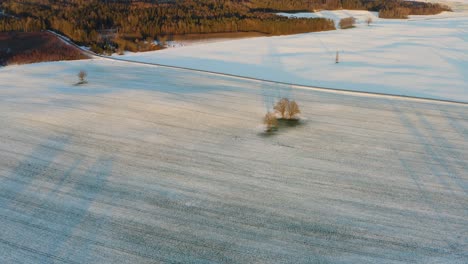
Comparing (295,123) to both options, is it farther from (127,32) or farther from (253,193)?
(127,32)

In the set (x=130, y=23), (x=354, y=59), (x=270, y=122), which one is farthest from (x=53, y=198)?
(x=130, y=23)

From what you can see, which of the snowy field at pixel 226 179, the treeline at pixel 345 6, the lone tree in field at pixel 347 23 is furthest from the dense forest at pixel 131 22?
the snowy field at pixel 226 179

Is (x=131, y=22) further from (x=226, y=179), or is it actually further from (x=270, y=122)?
(x=226, y=179)

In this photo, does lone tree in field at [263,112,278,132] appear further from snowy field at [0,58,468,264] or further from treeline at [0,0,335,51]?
treeline at [0,0,335,51]

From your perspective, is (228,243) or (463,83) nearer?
(228,243)

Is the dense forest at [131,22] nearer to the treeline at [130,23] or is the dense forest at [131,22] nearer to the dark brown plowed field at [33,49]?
the treeline at [130,23]

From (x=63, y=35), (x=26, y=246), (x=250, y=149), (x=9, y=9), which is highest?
(x=9, y=9)

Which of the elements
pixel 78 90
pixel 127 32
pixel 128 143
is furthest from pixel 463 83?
pixel 127 32
